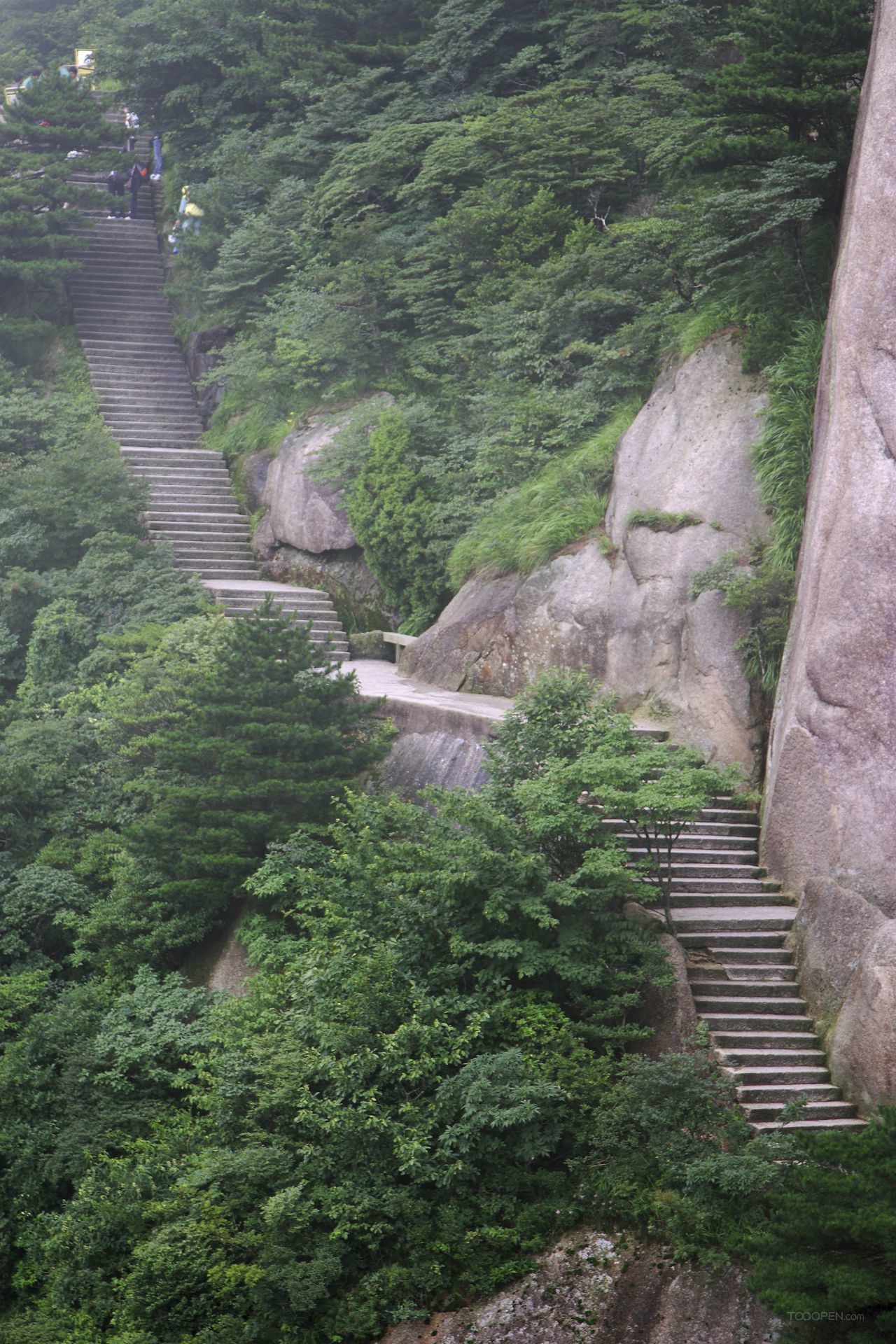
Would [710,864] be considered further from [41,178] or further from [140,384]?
[41,178]

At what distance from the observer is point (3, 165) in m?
24.2

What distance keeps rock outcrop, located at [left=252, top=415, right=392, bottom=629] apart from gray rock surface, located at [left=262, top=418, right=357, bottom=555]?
0.04 ft

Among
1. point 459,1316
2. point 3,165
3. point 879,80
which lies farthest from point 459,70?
point 459,1316

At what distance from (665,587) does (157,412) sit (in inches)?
542

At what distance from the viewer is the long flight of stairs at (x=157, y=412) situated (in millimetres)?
19031

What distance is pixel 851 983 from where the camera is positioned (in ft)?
31.2

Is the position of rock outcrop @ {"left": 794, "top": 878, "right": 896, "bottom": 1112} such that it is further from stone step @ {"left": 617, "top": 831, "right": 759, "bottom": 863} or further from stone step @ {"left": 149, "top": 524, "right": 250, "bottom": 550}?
stone step @ {"left": 149, "top": 524, "right": 250, "bottom": 550}

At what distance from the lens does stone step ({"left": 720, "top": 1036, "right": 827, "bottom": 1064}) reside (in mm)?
9594

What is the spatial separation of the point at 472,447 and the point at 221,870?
25.8 ft

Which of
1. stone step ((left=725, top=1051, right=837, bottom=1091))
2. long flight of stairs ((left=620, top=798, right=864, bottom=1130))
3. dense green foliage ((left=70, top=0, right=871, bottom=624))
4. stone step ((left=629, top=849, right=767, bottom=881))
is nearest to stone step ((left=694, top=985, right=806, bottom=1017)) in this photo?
long flight of stairs ((left=620, top=798, right=864, bottom=1130))

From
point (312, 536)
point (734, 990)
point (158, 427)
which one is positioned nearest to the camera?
point (734, 990)

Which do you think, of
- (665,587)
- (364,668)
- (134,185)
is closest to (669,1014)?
(665,587)

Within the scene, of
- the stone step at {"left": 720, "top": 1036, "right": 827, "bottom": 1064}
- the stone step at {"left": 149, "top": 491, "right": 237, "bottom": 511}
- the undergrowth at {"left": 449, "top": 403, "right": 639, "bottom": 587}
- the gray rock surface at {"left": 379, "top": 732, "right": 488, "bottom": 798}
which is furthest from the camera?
the stone step at {"left": 149, "top": 491, "right": 237, "bottom": 511}

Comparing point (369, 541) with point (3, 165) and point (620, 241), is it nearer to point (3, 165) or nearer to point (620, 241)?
point (620, 241)
